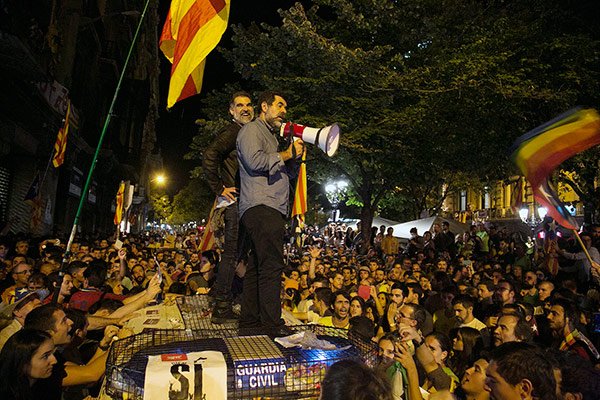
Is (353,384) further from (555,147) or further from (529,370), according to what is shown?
(555,147)

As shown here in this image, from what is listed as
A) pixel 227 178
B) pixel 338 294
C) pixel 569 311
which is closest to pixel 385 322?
pixel 338 294

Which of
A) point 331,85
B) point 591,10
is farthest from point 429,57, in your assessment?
point 591,10

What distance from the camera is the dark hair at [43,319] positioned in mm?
4160

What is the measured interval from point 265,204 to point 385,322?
17.8 feet

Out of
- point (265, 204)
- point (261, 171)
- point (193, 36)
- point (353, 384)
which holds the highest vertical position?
point (193, 36)

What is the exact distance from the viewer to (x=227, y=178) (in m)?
5.60

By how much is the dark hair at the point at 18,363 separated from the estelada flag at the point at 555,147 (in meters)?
6.56

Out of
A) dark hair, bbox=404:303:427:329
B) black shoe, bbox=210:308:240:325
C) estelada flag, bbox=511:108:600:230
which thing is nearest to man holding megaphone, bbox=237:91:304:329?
black shoe, bbox=210:308:240:325

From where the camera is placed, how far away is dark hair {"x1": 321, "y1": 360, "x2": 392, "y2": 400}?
204 cm

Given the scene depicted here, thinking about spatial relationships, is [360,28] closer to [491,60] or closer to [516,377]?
[491,60]

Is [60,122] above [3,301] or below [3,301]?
above

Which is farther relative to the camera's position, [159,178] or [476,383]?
[159,178]

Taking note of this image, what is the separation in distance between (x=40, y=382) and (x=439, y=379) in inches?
133

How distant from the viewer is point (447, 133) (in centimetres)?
1722
